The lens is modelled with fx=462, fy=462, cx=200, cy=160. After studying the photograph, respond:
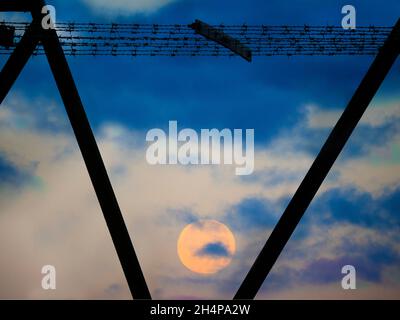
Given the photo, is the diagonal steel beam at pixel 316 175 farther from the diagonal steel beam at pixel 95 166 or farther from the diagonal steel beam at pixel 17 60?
the diagonal steel beam at pixel 17 60

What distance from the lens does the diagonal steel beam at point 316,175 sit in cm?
1141

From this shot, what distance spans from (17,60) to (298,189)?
26.1ft

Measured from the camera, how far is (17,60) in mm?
12047

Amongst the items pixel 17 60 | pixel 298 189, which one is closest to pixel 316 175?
pixel 298 189

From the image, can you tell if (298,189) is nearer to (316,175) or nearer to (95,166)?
(316,175)

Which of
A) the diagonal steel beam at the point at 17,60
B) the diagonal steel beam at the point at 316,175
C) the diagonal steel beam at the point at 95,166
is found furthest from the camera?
the diagonal steel beam at the point at 17,60

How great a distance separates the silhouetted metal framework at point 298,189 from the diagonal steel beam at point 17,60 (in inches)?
3.6

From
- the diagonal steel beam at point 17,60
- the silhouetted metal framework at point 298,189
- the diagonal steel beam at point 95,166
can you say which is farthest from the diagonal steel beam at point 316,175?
the diagonal steel beam at point 17,60

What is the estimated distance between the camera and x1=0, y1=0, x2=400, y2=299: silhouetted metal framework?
11.0 m

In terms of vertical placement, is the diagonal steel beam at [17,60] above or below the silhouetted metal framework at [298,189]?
above

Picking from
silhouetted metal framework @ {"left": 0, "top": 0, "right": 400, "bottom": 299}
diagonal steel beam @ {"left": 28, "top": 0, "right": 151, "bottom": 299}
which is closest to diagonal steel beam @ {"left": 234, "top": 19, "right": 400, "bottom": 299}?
silhouetted metal framework @ {"left": 0, "top": 0, "right": 400, "bottom": 299}
